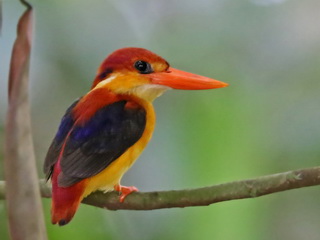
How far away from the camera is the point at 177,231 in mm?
789

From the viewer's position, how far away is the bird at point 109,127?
546mm

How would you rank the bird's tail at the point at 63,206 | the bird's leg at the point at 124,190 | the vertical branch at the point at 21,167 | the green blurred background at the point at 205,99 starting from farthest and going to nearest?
the green blurred background at the point at 205,99 < the bird's leg at the point at 124,190 < the bird's tail at the point at 63,206 < the vertical branch at the point at 21,167

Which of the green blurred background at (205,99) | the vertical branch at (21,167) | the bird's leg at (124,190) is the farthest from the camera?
the green blurred background at (205,99)

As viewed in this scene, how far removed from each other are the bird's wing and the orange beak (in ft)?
0.17

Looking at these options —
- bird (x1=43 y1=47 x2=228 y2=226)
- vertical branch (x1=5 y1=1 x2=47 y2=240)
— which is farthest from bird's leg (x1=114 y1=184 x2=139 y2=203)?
vertical branch (x1=5 y1=1 x2=47 y2=240)

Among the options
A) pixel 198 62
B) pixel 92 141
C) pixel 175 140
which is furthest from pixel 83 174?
pixel 198 62

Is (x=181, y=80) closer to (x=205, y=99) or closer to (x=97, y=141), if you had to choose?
(x=97, y=141)

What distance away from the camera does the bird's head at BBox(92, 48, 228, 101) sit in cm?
58

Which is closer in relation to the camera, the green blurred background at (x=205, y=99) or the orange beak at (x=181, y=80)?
the orange beak at (x=181, y=80)

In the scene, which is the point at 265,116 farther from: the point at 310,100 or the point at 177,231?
the point at 177,231

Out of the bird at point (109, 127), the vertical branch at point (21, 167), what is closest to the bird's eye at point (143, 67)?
the bird at point (109, 127)

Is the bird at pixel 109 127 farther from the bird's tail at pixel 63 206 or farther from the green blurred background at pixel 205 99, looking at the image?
the green blurred background at pixel 205 99

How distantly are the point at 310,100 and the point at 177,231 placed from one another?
0.33m

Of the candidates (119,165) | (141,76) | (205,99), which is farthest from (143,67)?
(205,99)
